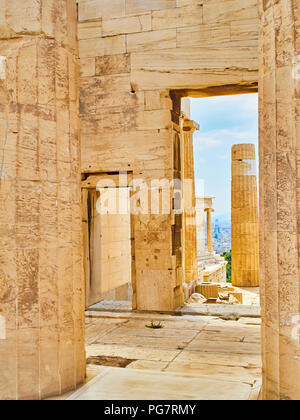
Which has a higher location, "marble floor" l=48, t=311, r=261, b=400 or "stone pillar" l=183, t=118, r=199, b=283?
"stone pillar" l=183, t=118, r=199, b=283

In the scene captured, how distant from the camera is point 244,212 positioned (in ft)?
61.0

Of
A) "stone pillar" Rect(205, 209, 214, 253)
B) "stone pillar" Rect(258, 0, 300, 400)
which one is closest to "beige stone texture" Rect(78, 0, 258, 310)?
"stone pillar" Rect(258, 0, 300, 400)

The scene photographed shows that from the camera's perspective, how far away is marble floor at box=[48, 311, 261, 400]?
4333 millimetres

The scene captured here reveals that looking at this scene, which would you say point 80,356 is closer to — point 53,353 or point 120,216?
point 53,353

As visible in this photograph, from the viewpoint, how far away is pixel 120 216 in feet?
46.9

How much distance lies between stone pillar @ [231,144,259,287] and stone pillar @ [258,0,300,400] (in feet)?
48.0

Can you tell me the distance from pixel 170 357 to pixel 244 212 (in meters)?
13.4

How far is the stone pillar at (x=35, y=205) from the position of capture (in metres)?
4.14

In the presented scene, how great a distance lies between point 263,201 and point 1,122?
2552mm

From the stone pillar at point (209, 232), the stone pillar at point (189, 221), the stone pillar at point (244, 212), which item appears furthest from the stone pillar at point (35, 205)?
the stone pillar at point (209, 232)

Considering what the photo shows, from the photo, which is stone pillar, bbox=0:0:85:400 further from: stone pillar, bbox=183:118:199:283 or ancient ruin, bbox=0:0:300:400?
stone pillar, bbox=183:118:199:283

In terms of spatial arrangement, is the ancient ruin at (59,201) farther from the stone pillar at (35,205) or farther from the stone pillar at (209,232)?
the stone pillar at (209,232)
